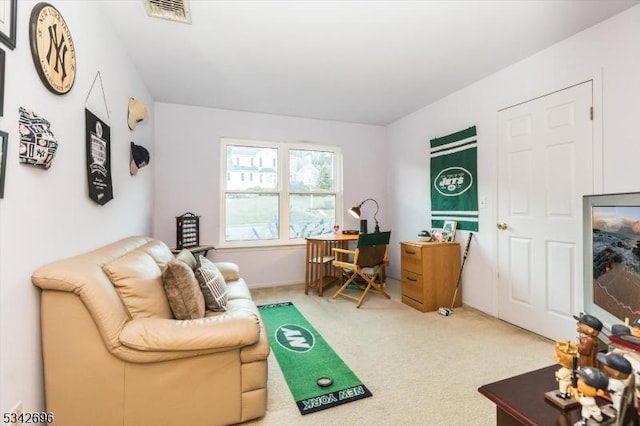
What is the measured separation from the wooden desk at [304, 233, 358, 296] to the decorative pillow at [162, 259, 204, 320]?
7.36 ft

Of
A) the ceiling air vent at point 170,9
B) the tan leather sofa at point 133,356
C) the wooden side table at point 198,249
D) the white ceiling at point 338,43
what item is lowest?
the tan leather sofa at point 133,356

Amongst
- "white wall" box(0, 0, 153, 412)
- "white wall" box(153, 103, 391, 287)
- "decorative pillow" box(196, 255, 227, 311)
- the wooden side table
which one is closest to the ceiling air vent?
"white wall" box(0, 0, 153, 412)

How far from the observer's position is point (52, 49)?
4.69ft

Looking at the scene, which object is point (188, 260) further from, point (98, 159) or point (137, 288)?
point (98, 159)

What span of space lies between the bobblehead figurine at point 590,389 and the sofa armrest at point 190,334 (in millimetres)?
1278

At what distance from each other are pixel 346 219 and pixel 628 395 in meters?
4.06

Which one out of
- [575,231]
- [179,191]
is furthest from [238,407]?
[179,191]

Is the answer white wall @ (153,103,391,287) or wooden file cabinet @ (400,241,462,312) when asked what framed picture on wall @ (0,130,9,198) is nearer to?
white wall @ (153,103,391,287)

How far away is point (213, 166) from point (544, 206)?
12.5ft

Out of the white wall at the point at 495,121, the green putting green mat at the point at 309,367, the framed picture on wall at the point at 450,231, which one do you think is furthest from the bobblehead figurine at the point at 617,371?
the framed picture on wall at the point at 450,231

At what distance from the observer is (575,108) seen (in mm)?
2326

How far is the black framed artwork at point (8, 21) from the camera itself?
1.13 m

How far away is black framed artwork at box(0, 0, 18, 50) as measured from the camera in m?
1.13

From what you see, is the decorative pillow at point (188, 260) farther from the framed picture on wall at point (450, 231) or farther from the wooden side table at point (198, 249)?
the framed picture on wall at point (450, 231)
